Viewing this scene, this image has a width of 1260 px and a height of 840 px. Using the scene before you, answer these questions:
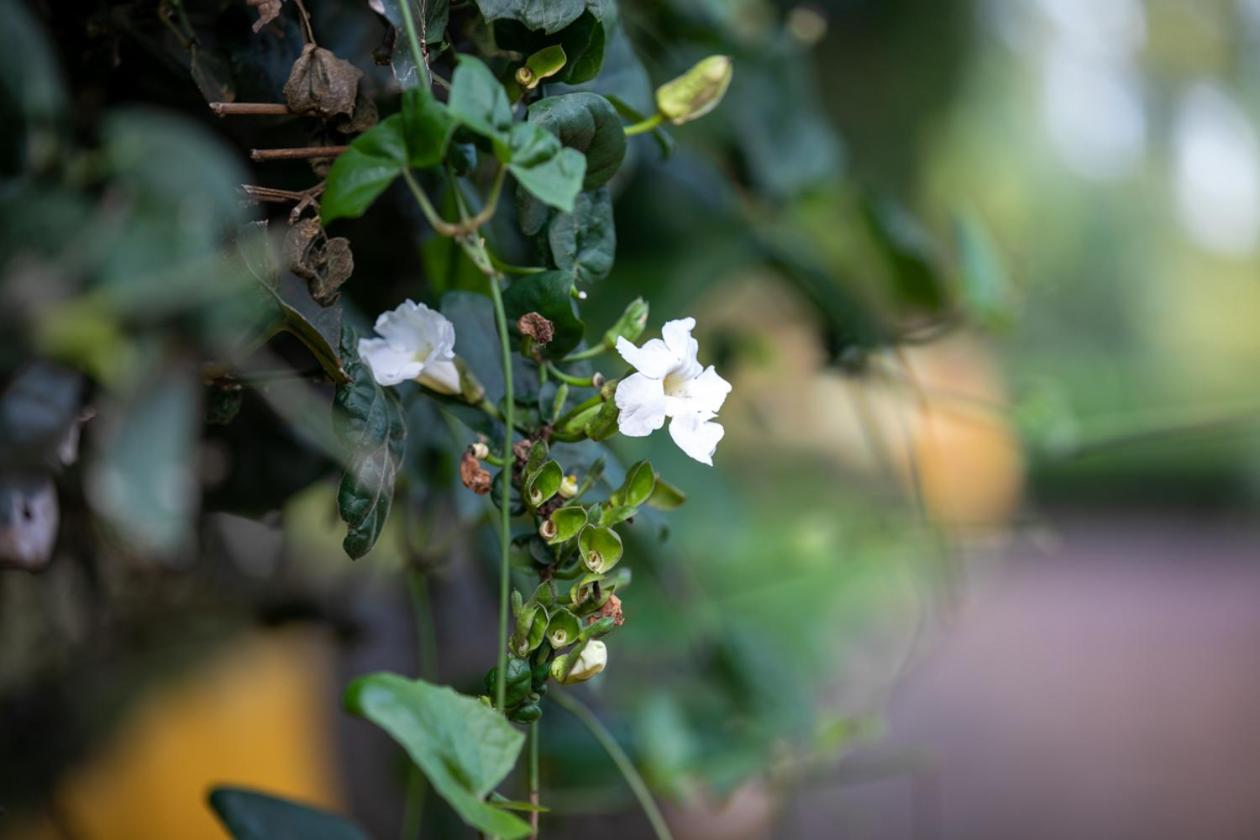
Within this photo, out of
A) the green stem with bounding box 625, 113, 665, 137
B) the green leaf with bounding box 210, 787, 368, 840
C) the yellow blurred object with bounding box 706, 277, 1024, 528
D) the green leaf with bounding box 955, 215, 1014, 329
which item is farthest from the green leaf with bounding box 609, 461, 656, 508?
the green leaf with bounding box 955, 215, 1014, 329

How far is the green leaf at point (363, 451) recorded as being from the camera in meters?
0.29

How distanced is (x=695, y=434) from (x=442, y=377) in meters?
0.08

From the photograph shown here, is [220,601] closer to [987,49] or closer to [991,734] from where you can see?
[987,49]

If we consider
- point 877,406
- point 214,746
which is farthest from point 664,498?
point 877,406

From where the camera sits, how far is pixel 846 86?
1611 millimetres

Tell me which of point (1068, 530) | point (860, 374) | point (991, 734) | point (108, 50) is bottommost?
point (1068, 530)

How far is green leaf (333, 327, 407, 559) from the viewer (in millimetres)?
288

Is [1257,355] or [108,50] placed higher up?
[108,50]

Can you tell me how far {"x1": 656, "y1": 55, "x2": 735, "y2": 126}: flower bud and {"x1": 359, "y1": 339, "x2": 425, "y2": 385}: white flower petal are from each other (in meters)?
0.12

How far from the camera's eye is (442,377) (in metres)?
0.32

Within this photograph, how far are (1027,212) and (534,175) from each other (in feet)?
11.8

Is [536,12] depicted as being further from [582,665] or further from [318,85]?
[582,665]

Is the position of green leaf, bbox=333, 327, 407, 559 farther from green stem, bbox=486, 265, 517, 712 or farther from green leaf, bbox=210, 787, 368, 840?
green leaf, bbox=210, 787, 368, 840

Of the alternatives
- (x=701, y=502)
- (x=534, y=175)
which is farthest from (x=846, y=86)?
(x=534, y=175)
